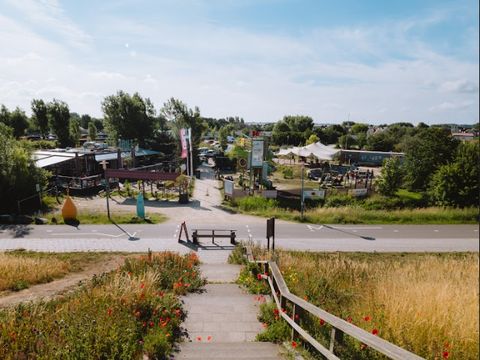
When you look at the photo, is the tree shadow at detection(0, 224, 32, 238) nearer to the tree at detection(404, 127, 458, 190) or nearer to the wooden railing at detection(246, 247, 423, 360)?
the wooden railing at detection(246, 247, 423, 360)

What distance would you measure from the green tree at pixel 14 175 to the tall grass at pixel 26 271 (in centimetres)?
1100

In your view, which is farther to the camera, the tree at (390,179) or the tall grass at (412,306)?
the tree at (390,179)

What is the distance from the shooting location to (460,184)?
2136 cm

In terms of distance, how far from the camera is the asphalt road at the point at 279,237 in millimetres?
15508

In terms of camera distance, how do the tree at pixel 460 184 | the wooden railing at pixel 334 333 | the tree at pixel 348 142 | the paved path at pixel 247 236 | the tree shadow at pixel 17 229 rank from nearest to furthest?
the wooden railing at pixel 334 333
the paved path at pixel 247 236
the tree shadow at pixel 17 229
the tree at pixel 460 184
the tree at pixel 348 142

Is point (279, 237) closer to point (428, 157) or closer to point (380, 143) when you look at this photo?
point (428, 157)

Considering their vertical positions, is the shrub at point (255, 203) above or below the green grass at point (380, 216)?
above

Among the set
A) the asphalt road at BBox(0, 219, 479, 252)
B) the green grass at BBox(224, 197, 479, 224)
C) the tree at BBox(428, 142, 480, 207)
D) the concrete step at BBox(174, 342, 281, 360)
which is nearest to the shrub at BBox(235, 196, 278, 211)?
the green grass at BBox(224, 197, 479, 224)

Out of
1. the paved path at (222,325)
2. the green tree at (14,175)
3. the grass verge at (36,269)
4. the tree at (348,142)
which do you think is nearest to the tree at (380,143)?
the tree at (348,142)

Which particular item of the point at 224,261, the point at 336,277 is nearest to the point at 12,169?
the point at 224,261

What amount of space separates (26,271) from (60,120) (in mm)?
44119

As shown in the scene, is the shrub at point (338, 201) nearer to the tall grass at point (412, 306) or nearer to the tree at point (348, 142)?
the tall grass at point (412, 306)

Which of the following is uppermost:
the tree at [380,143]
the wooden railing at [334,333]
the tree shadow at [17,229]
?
the tree at [380,143]

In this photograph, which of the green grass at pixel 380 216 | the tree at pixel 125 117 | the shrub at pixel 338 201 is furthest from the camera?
the tree at pixel 125 117
